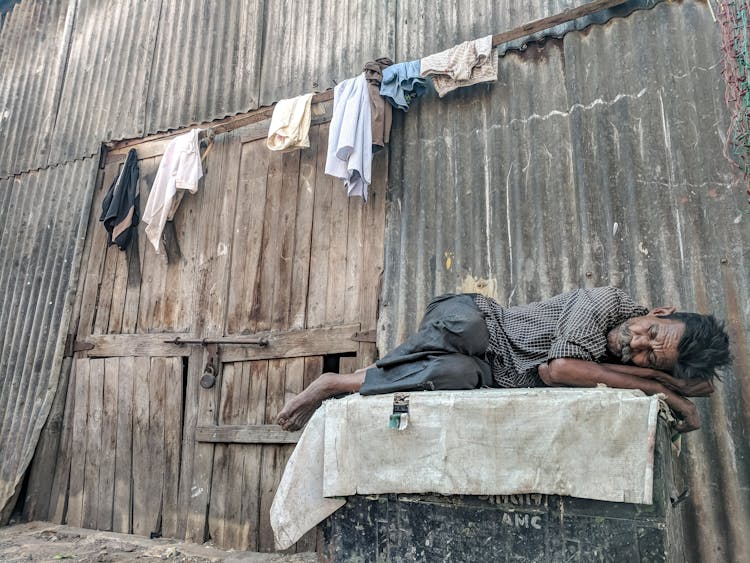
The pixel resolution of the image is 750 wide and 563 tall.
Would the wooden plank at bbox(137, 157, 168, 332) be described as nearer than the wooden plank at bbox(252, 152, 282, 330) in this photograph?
No

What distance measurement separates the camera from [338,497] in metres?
2.21

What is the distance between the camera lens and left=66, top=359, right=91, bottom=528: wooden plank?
4.91 meters

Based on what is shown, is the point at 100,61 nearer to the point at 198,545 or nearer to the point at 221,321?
the point at 221,321

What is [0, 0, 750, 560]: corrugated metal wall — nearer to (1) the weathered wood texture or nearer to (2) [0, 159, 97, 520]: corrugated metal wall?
(2) [0, 159, 97, 520]: corrugated metal wall

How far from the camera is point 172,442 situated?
4590mm

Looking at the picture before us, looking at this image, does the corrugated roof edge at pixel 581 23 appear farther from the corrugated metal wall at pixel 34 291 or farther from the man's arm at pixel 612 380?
the corrugated metal wall at pixel 34 291

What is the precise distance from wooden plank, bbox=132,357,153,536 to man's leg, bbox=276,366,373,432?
255 cm

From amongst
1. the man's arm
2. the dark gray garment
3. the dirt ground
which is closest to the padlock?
the dirt ground

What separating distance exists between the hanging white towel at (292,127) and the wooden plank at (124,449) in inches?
90.7

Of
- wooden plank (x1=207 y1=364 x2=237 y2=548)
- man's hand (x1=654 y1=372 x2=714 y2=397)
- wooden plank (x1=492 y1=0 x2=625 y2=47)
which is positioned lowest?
wooden plank (x1=207 y1=364 x2=237 y2=548)

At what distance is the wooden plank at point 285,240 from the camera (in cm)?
441


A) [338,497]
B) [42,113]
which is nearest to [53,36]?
[42,113]

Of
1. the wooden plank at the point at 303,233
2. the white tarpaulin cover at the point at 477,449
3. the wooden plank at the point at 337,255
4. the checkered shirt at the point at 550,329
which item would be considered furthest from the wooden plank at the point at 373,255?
the white tarpaulin cover at the point at 477,449

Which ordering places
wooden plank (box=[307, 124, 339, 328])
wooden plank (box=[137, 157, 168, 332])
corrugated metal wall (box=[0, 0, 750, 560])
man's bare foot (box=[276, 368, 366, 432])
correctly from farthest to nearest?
wooden plank (box=[137, 157, 168, 332])
wooden plank (box=[307, 124, 339, 328])
corrugated metal wall (box=[0, 0, 750, 560])
man's bare foot (box=[276, 368, 366, 432])
